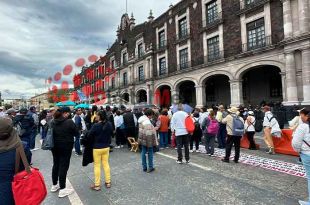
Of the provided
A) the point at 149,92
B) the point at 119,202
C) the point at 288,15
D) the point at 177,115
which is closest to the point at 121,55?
the point at 149,92

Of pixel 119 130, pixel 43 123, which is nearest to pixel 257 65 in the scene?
pixel 119 130

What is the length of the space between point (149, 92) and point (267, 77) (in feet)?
47.0

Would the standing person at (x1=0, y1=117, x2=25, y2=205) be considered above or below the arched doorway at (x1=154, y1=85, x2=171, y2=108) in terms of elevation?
below

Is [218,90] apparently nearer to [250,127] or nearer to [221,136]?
[221,136]

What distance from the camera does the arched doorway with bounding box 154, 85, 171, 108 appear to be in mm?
28000

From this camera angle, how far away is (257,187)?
14.9 ft

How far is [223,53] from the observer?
19.3m

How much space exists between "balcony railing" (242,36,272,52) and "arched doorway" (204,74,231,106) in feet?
16.1

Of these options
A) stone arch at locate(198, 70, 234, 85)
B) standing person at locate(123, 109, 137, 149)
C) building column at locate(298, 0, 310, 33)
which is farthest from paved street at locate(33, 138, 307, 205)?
stone arch at locate(198, 70, 234, 85)

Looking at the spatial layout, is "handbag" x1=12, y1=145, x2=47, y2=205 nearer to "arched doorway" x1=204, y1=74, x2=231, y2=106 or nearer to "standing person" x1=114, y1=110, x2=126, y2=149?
"standing person" x1=114, y1=110, x2=126, y2=149

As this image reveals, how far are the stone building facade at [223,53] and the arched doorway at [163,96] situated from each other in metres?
0.10

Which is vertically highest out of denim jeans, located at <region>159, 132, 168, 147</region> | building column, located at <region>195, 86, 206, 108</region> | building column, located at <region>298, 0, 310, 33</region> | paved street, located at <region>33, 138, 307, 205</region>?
building column, located at <region>298, 0, 310, 33</region>

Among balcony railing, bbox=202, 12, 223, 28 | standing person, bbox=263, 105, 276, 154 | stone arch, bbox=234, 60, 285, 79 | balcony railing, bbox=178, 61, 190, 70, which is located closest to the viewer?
standing person, bbox=263, 105, 276, 154

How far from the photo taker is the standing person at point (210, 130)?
7.45 metres
